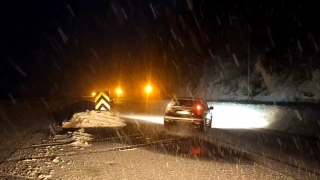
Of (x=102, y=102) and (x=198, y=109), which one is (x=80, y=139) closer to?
(x=198, y=109)

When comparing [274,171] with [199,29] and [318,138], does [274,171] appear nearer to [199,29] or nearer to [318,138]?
[318,138]

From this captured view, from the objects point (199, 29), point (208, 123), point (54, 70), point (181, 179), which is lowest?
point (181, 179)

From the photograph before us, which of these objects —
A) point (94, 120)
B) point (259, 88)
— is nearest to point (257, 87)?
point (259, 88)

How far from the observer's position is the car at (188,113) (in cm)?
1769

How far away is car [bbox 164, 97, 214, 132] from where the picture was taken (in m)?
17.7

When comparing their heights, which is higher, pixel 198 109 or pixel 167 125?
pixel 198 109

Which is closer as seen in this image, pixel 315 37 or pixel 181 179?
pixel 181 179

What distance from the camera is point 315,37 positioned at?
3938 cm

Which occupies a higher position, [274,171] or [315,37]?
[315,37]

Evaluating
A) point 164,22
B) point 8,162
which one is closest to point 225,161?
point 8,162

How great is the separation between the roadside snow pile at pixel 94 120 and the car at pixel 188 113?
2.50 m

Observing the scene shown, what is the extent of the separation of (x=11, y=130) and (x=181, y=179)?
1112 cm

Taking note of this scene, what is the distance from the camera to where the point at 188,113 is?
17.8 m

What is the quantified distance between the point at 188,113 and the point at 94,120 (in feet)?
14.2
